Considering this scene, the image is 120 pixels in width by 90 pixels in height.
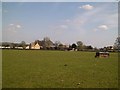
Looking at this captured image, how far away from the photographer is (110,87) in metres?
10.5

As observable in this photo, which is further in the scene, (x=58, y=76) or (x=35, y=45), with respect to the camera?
(x=35, y=45)

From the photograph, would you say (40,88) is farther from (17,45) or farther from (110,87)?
(17,45)

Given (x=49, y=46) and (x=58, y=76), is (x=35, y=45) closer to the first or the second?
(x=49, y=46)

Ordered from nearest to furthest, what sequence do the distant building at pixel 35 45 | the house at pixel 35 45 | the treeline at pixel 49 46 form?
the treeline at pixel 49 46 → the distant building at pixel 35 45 → the house at pixel 35 45

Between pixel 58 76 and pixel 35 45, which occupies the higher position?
pixel 35 45

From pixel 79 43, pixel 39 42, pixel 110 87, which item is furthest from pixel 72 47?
pixel 110 87

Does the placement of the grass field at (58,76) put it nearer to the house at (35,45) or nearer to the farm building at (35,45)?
the farm building at (35,45)

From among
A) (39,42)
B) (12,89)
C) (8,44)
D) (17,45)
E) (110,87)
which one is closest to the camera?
(12,89)

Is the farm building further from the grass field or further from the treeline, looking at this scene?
the grass field

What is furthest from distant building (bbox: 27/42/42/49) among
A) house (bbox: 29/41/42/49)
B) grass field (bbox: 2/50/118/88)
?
grass field (bbox: 2/50/118/88)

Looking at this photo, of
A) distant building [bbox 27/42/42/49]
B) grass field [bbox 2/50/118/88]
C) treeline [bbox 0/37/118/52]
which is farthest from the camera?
distant building [bbox 27/42/42/49]

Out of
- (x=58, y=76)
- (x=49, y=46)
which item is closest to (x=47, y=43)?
(x=49, y=46)

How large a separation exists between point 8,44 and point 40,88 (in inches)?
5423

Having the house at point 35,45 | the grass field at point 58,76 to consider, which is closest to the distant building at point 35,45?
the house at point 35,45
